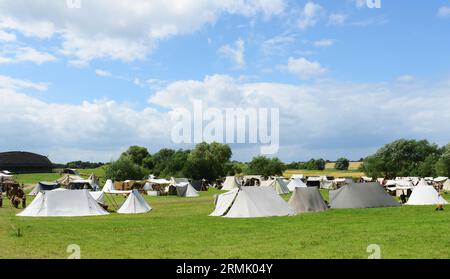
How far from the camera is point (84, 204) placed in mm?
33188

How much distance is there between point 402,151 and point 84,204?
102m

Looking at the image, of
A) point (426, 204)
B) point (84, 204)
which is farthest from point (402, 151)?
point (84, 204)

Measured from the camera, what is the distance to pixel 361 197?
36906 millimetres

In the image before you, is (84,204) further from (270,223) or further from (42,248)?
(42,248)

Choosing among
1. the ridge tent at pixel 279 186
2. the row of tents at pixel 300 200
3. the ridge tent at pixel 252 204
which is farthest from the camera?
the ridge tent at pixel 279 186

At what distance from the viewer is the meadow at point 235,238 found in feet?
50.0

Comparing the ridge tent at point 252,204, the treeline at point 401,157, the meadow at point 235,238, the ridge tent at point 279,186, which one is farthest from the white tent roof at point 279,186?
the treeline at point 401,157

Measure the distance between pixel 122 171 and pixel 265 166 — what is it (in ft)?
163

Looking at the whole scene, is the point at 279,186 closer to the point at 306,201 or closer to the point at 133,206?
the point at 133,206

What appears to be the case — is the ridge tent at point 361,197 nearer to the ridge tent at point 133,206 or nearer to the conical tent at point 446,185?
the ridge tent at point 133,206

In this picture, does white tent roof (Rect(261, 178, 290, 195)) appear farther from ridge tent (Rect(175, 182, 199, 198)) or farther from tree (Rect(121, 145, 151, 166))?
tree (Rect(121, 145, 151, 166))

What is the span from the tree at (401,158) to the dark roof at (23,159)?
9255 cm

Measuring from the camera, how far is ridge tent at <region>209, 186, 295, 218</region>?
2855 cm
